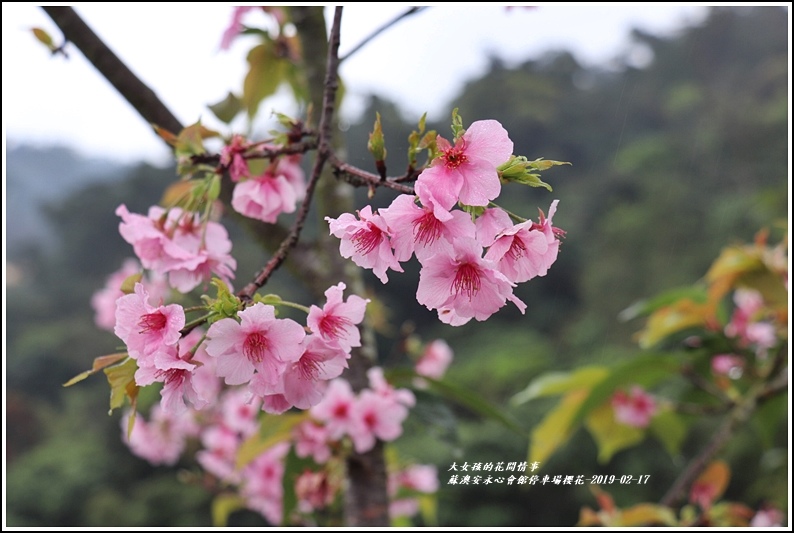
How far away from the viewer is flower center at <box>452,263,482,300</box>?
263mm

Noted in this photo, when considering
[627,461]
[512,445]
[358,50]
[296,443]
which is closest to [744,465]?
[627,461]

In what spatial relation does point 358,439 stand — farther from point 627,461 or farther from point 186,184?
point 627,461

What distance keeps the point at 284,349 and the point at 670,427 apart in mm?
739

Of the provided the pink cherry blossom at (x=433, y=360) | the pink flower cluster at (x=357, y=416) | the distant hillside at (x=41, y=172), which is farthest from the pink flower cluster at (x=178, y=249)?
the distant hillside at (x=41, y=172)

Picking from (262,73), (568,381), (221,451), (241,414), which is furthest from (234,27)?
(221,451)

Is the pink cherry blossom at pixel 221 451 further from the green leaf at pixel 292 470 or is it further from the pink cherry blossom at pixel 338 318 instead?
the pink cherry blossom at pixel 338 318

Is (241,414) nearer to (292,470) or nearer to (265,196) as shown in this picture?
(292,470)

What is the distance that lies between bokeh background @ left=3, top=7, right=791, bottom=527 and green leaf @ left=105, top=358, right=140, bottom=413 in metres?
2.47

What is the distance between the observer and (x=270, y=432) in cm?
59

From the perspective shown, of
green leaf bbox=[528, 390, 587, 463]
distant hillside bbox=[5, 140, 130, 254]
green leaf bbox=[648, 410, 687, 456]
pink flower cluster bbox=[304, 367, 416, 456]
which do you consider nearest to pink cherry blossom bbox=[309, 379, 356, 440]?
pink flower cluster bbox=[304, 367, 416, 456]

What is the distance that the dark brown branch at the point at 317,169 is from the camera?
11.6 inches

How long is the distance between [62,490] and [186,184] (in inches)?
180

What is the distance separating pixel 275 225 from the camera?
56cm

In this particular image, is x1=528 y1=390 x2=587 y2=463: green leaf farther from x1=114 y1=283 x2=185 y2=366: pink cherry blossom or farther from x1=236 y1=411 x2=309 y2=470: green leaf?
x1=114 y1=283 x2=185 y2=366: pink cherry blossom
